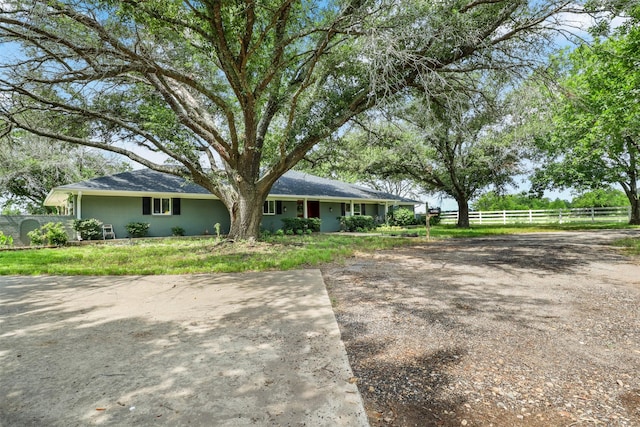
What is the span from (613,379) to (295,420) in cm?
220

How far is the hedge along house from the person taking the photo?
14.4 m

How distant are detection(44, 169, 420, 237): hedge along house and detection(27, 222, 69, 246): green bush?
1388 mm

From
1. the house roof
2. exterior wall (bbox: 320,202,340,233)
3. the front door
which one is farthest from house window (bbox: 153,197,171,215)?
exterior wall (bbox: 320,202,340,233)

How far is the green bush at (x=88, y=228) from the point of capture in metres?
13.5

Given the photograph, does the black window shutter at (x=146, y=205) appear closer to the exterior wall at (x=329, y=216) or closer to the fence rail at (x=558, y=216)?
the exterior wall at (x=329, y=216)

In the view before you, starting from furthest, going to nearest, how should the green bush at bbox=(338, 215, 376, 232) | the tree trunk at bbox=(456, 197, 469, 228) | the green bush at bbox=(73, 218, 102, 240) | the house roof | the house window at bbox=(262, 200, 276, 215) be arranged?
the tree trunk at bbox=(456, 197, 469, 228) < the green bush at bbox=(338, 215, 376, 232) < the house window at bbox=(262, 200, 276, 215) < the house roof < the green bush at bbox=(73, 218, 102, 240)

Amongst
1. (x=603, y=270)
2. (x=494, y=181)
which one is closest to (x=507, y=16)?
(x=603, y=270)

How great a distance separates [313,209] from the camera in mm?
20672

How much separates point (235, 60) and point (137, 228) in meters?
10.3

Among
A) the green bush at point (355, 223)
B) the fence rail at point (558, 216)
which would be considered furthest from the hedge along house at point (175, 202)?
the fence rail at point (558, 216)

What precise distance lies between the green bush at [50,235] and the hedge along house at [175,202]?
54.6 inches

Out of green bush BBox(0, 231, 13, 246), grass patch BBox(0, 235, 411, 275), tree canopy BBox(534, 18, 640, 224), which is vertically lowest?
grass patch BBox(0, 235, 411, 275)

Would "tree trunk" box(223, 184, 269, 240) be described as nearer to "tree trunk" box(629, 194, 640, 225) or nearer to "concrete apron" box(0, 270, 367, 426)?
"concrete apron" box(0, 270, 367, 426)

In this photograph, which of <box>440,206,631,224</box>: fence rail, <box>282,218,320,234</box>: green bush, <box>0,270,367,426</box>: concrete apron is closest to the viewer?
<box>0,270,367,426</box>: concrete apron
